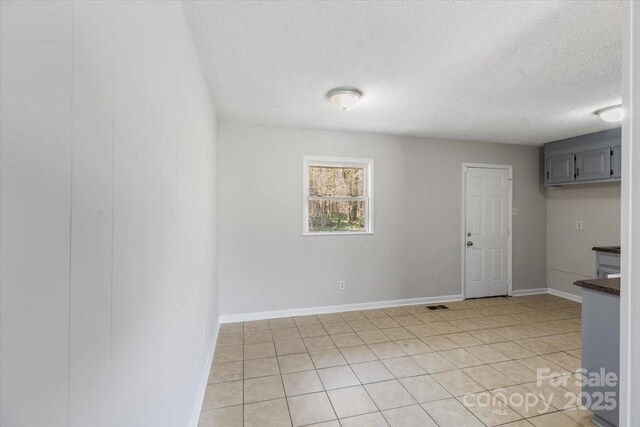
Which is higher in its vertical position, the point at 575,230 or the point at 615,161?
the point at 615,161

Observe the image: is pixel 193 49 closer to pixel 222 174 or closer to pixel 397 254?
pixel 222 174

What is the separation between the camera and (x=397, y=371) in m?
2.49

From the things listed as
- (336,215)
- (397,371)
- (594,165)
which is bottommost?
(397,371)

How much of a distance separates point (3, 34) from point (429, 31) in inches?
76.8

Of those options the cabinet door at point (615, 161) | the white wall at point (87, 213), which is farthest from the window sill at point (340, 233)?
the cabinet door at point (615, 161)

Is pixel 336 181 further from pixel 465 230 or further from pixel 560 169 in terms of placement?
pixel 560 169

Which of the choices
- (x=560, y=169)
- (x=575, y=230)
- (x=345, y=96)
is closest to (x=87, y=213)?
(x=345, y=96)

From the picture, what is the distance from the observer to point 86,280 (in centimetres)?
65

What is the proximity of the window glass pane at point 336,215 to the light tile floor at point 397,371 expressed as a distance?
1188mm

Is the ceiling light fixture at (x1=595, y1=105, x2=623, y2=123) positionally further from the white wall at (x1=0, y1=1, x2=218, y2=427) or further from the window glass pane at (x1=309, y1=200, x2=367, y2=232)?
the white wall at (x1=0, y1=1, x2=218, y2=427)

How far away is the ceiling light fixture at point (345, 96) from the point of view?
2594 millimetres

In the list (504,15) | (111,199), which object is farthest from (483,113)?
(111,199)

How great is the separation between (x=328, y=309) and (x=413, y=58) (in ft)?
10.1

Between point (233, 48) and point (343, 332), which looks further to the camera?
point (343, 332)
